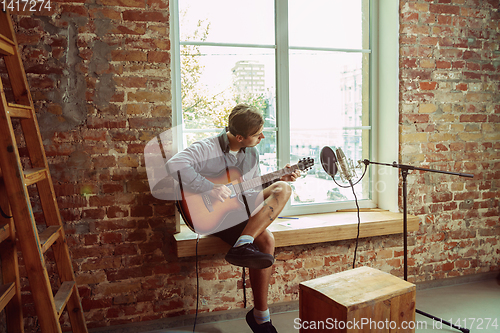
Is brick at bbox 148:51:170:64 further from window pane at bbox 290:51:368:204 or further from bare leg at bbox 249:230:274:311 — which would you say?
bare leg at bbox 249:230:274:311

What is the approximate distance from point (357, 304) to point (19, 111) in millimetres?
1737

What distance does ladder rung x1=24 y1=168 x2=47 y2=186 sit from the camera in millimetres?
1542

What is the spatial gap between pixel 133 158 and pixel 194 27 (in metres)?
0.98

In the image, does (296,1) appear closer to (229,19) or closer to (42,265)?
(229,19)

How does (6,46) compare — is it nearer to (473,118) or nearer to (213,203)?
(213,203)

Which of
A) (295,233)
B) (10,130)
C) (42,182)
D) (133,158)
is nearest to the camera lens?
(10,130)

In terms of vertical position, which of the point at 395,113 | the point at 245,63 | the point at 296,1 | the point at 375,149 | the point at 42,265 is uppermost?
the point at 296,1

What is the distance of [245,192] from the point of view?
216cm

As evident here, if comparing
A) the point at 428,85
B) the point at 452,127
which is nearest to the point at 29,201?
the point at 428,85

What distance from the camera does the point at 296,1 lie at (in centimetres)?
259

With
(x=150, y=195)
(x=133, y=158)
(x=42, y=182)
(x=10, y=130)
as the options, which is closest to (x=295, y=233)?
(x=150, y=195)

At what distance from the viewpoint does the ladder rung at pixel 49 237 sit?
154 centimetres

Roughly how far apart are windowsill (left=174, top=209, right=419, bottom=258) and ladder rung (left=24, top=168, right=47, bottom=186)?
80 cm

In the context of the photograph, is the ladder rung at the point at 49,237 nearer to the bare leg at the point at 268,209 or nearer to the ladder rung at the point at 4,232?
the ladder rung at the point at 4,232
